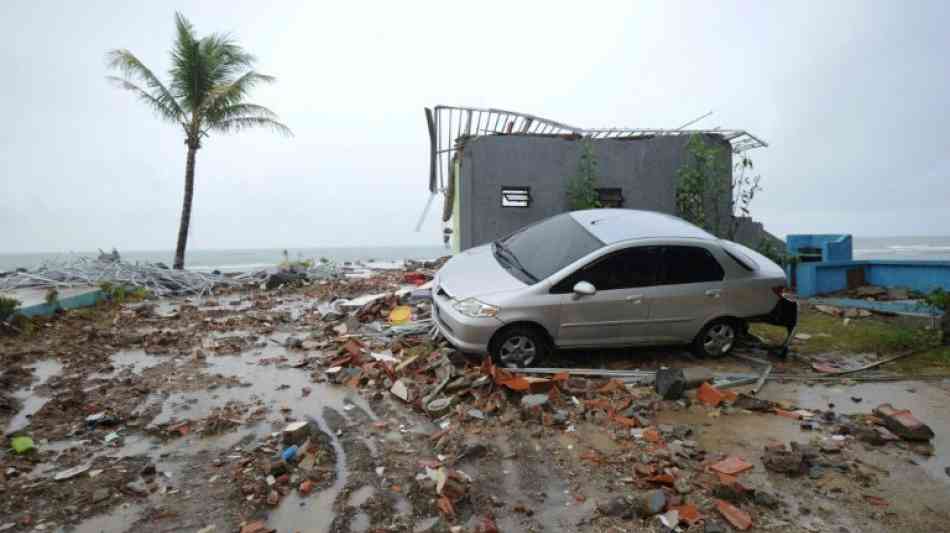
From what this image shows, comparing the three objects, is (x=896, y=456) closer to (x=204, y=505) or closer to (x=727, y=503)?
(x=727, y=503)

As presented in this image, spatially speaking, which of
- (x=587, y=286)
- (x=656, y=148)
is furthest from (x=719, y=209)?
(x=587, y=286)

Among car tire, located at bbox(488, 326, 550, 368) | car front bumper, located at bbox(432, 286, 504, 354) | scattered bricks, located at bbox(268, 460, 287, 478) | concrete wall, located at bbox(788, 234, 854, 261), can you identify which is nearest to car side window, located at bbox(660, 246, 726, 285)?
car tire, located at bbox(488, 326, 550, 368)

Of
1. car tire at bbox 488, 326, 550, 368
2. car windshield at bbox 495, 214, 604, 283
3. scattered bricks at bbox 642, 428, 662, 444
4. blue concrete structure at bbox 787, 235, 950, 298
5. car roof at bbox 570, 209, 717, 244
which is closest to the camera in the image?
scattered bricks at bbox 642, 428, 662, 444

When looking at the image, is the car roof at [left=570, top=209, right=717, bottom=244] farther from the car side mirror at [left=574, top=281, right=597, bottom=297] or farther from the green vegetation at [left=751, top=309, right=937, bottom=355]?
the green vegetation at [left=751, top=309, right=937, bottom=355]

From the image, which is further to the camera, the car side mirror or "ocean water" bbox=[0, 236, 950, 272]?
"ocean water" bbox=[0, 236, 950, 272]

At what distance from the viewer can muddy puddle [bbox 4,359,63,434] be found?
178 inches

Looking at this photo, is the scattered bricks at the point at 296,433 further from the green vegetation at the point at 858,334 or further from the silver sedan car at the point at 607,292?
the green vegetation at the point at 858,334

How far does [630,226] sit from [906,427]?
11.3 ft

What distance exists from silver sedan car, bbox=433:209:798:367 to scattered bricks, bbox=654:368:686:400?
0.85m

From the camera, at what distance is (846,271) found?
1132 centimetres

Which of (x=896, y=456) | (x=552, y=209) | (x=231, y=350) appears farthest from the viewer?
(x=552, y=209)

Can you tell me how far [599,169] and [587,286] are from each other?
776 cm

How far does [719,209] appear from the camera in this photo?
13016mm

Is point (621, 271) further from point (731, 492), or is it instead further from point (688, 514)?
point (688, 514)
